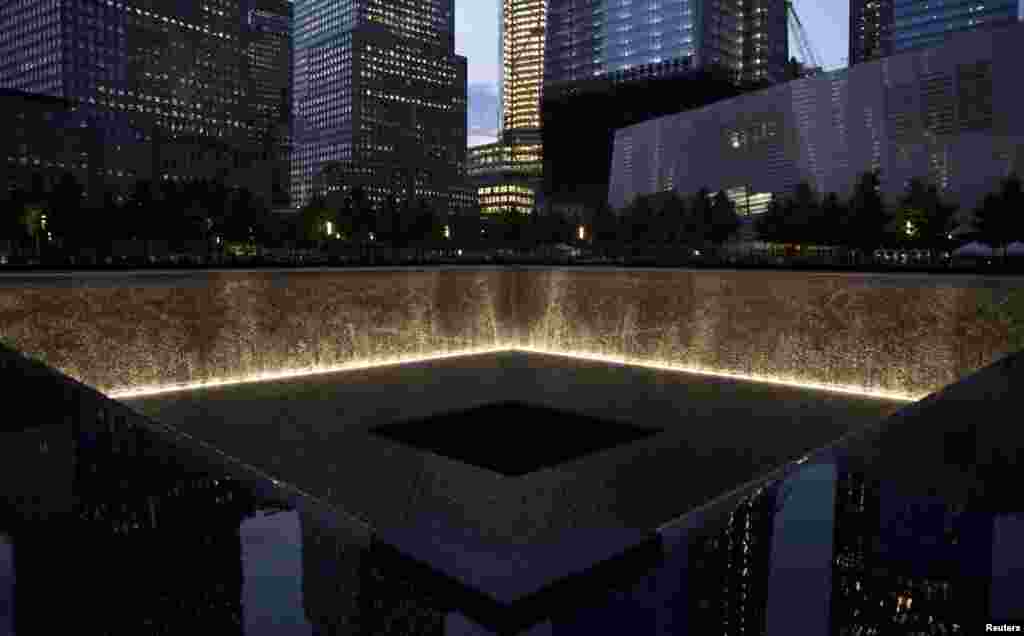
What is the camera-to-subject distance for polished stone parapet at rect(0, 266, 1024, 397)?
1447 cm

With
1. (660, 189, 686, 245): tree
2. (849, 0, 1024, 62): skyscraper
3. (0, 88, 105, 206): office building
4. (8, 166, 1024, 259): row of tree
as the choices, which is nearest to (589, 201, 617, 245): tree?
(8, 166, 1024, 259): row of tree

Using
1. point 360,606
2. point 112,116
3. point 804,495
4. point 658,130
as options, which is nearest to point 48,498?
point 360,606

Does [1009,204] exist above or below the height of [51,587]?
above

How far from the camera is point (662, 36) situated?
76.8 metres

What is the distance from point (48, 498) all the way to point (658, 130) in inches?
2322

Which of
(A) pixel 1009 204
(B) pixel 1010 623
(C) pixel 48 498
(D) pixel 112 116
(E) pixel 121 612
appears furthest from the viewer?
(D) pixel 112 116

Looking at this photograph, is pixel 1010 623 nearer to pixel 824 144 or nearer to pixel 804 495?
pixel 804 495

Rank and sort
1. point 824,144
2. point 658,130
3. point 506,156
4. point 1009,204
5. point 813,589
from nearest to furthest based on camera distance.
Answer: point 813,589, point 1009,204, point 824,144, point 658,130, point 506,156

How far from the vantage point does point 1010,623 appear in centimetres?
198

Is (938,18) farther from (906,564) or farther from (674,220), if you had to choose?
(906,564)

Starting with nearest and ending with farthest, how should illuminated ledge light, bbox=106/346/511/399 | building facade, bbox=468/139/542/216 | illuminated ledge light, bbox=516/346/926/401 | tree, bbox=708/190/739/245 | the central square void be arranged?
the central square void, illuminated ledge light, bbox=516/346/926/401, illuminated ledge light, bbox=106/346/511/399, tree, bbox=708/190/739/245, building facade, bbox=468/139/542/216

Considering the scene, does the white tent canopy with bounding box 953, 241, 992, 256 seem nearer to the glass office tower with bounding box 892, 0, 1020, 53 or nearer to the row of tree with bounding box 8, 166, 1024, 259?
the row of tree with bounding box 8, 166, 1024, 259

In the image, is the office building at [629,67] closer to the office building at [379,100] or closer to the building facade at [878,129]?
the building facade at [878,129]

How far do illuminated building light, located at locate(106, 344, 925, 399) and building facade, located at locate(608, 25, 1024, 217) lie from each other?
2467 cm
